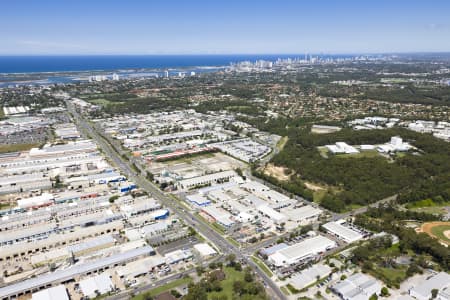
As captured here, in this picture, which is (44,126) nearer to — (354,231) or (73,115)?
(73,115)

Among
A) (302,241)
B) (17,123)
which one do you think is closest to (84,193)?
(302,241)

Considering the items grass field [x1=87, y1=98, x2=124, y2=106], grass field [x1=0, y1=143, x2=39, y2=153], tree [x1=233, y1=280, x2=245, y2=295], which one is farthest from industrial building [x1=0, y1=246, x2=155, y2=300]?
grass field [x1=87, y1=98, x2=124, y2=106]

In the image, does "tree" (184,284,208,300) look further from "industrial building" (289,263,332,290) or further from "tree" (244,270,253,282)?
"industrial building" (289,263,332,290)

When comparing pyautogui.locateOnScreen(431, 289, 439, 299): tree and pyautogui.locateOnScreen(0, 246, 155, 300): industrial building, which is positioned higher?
pyautogui.locateOnScreen(0, 246, 155, 300): industrial building

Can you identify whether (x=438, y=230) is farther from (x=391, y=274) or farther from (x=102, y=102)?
(x=102, y=102)

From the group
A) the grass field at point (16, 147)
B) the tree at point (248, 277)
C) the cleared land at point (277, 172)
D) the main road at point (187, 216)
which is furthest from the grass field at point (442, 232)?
the grass field at point (16, 147)

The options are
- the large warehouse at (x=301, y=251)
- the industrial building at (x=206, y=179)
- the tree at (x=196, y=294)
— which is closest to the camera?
the tree at (x=196, y=294)

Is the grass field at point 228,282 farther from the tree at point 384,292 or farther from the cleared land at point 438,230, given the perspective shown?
the cleared land at point 438,230
